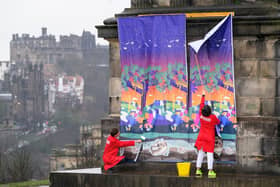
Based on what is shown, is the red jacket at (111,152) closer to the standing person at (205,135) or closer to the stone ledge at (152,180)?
the stone ledge at (152,180)

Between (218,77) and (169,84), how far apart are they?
964 mm

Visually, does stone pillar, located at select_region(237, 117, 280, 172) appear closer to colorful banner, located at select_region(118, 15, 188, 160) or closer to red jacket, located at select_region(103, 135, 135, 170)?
colorful banner, located at select_region(118, 15, 188, 160)

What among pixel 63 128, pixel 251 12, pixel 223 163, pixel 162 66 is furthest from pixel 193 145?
pixel 63 128

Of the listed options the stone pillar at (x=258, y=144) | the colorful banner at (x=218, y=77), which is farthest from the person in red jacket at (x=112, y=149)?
the stone pillar at (x=258, y=144)

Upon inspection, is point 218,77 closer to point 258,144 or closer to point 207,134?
point 207,134

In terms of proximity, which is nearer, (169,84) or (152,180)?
(152,180)

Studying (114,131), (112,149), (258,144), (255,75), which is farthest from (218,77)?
(112,149)

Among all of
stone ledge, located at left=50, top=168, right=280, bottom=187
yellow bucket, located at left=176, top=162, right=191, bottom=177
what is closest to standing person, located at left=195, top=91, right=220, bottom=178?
yellow bucket, located at left=176, top=162, right=191, bottom=177

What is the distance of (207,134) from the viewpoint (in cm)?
1474

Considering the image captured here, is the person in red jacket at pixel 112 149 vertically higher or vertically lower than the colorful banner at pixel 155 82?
lower

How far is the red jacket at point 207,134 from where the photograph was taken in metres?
14.7

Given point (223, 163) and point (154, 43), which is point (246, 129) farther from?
point (154, 43)

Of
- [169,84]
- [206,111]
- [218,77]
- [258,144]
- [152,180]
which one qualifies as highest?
[218,77]

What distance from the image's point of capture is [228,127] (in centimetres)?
1545
